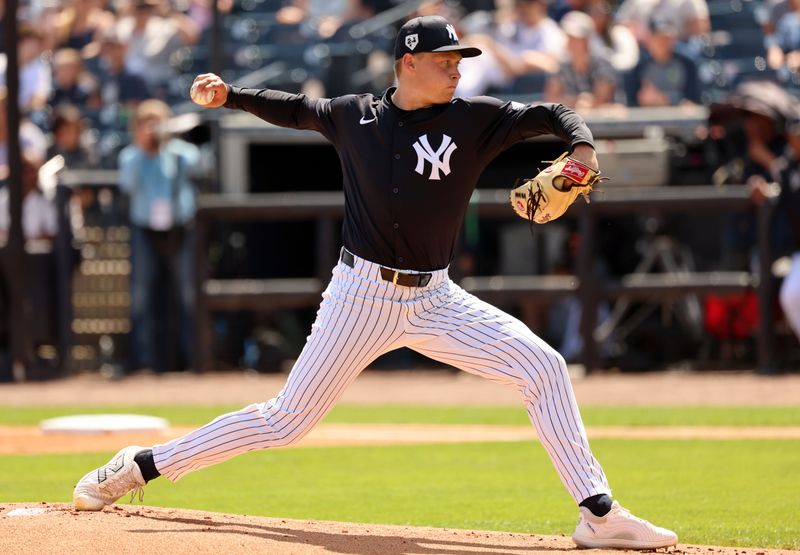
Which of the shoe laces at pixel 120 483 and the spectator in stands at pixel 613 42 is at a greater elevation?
the spectator in stands at pixel 613 42

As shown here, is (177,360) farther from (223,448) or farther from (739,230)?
(223,448)

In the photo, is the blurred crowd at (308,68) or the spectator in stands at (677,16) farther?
the spectator in stands at (677,16)

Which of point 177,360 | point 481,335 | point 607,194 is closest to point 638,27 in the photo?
point 607,194

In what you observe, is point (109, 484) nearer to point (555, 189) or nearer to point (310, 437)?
point (555, 189)

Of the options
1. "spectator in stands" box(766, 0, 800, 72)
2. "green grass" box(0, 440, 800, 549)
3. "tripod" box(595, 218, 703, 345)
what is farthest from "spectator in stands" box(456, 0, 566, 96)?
"green grass" box(0, 440, 800, 549)

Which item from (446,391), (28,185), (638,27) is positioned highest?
(638,27)

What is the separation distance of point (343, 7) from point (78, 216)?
384 centimetres

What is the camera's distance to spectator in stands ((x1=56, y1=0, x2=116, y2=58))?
15.9m

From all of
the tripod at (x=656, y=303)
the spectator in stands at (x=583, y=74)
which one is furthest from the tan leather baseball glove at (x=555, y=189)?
the spectator in stands at (x=583, y=74)

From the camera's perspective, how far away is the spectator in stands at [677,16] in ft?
44.1

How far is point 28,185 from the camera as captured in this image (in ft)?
42.9

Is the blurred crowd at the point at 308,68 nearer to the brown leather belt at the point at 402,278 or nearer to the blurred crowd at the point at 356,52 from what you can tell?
the blurred crowd at the point at 356,52

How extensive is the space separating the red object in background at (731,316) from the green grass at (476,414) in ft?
7.09

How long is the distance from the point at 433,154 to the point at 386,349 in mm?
724
